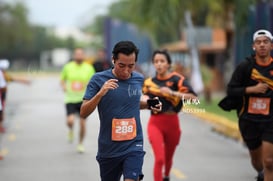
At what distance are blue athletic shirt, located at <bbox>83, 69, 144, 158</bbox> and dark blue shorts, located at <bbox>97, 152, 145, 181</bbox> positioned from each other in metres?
0.05

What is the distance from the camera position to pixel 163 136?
9719 millimetres

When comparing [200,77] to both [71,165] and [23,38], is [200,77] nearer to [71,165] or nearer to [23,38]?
[71,165]

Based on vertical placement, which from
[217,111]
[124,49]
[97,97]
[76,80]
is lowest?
[217,111]

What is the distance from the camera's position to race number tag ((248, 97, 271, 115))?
8578mm

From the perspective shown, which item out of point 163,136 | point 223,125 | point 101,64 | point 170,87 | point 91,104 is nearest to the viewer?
point 91,104

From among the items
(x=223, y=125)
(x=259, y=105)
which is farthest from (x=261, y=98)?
(x=223, y=125)

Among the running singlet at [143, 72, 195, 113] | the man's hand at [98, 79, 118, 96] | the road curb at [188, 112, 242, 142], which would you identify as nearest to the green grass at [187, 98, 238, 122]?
the road curb at [188, 112, 242, 142]

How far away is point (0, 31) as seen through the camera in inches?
3282

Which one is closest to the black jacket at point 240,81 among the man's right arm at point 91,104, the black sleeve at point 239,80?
the black sleeve at point 239,80

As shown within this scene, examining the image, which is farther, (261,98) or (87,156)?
(87,156)

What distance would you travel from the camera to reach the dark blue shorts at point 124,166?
21.9 feet

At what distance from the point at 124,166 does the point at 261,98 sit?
2528 millimetres

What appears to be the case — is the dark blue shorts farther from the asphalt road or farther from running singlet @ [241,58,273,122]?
the asphalt road

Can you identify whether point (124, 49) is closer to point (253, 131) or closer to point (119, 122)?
point (119, 122)
